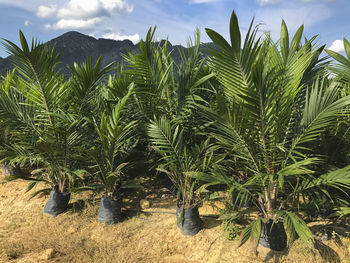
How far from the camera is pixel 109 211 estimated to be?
2812 mm

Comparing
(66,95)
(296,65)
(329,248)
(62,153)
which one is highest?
(296,65)

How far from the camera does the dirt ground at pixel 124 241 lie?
2.20m

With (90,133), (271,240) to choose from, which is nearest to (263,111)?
(271,240)

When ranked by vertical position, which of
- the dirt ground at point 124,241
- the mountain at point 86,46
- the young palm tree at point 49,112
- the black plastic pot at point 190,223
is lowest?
the dirt ground at point 124,241

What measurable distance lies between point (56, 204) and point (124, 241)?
1038 millimetres

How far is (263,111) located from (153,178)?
241cm

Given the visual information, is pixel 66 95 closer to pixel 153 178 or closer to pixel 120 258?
pixel 153 178

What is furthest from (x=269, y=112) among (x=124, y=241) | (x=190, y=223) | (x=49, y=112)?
(x=49, y=112)

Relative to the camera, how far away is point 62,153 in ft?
9.52

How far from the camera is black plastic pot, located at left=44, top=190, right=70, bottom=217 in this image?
9.93ft

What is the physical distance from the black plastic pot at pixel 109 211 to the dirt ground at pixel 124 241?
63 millimetres

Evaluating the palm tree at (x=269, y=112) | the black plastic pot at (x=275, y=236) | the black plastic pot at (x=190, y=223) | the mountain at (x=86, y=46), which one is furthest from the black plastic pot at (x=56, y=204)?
the mountain at (x=86, y=46)

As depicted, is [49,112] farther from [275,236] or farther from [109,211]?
[275,236]

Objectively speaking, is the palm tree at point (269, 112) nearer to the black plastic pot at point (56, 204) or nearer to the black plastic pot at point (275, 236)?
the black plastic pot at point (275, 236)
